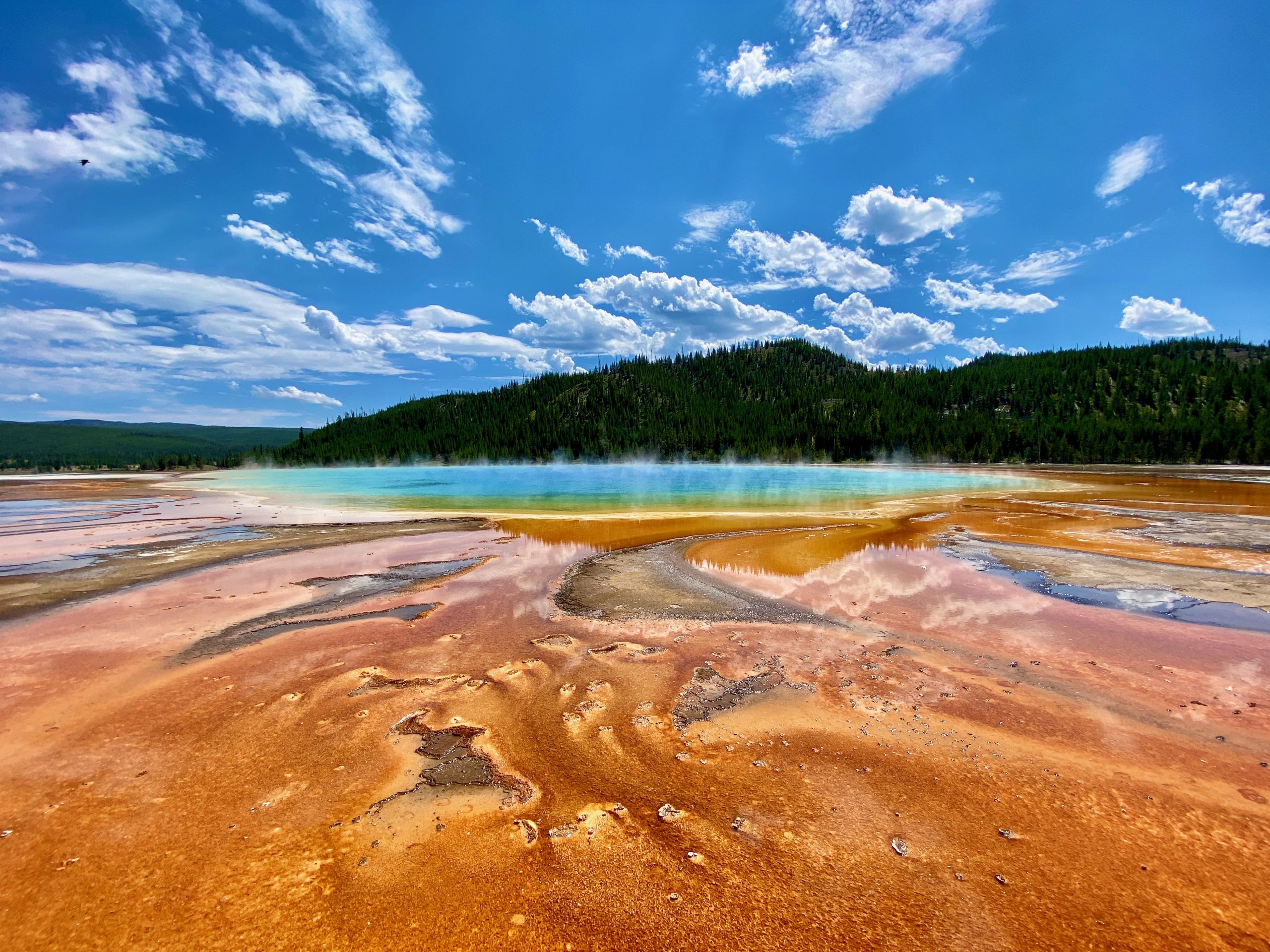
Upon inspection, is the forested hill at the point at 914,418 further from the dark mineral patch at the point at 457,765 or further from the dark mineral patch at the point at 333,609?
the dark mineral patch at the point at 457,765

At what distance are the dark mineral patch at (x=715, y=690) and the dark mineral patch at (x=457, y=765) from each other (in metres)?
1.96

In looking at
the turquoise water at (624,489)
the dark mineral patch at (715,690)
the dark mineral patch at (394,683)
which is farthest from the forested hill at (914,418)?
the dark mineral patch at (394,683)

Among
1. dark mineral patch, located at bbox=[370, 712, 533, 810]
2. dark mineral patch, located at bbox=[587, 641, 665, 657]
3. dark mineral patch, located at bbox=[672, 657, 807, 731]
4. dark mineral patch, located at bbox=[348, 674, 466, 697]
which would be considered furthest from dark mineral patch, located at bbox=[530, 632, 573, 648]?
dark mineral patch, located at bbox=[370, 712, 533, 810]

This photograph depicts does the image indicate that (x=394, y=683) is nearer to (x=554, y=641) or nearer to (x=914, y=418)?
(x=554, y=641)

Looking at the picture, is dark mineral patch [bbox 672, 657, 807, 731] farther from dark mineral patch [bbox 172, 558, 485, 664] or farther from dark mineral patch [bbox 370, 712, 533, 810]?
dark mineral patch [bbox 172, 558, 485, 664]

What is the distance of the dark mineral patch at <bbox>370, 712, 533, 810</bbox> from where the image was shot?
483 cm

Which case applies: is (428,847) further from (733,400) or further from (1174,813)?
(733,400)

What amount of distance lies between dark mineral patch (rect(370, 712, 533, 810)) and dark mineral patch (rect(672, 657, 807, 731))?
1963 millimetres

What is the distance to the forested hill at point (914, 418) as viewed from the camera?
3718 inches

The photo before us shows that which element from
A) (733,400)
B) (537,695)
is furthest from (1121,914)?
(733,400)

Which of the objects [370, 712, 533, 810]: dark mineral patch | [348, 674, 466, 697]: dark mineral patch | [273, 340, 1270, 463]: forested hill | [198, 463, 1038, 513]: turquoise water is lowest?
[370, 712, 533, 810]: dark mineral patch

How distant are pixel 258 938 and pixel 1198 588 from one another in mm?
16442

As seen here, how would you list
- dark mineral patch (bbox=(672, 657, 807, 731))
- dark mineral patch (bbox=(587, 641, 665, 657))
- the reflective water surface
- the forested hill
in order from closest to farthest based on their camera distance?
the reflective water surface
dark mineral patch (bbox=(672, 657, 807, 731))
dark mineral patch (bbox=(587, 641, 665, 657))
the forested hill

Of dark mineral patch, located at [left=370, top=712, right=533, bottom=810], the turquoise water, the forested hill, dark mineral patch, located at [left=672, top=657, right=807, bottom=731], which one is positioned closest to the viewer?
dark mineral patch, located at [left=370, top=712, right=533, bottom=810]
